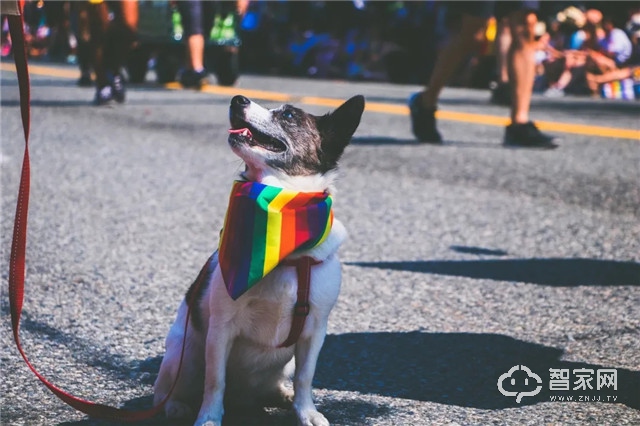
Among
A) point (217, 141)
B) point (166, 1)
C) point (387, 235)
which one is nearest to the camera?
point (387, 235)

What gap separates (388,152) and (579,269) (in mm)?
3486

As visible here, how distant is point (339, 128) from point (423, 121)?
550 cm

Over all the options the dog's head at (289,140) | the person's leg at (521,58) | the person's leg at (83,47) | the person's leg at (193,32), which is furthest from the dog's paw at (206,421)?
the person's leg at (83,47)

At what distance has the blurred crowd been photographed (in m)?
14.0

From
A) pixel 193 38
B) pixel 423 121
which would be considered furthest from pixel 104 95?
pixel 423 121

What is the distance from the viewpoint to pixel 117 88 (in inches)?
440

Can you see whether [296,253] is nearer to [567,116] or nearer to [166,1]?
[567,116]

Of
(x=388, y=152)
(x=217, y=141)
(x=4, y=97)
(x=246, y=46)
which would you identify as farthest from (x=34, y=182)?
(x=246, y=46)

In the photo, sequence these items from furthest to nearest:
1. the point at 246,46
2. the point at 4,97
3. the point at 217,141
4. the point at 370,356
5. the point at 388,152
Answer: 1. the point at 246,46
2. the point at 4,97
3. the point at 217,141
4. the point at 388,152
5. the point at 370,356

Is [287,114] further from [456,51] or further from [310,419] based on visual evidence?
[456,51]

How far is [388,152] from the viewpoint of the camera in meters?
8.25

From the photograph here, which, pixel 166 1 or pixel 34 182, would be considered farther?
pixel 166 1

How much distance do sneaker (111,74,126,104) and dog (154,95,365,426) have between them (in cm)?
827

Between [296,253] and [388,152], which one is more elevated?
[296,253]
